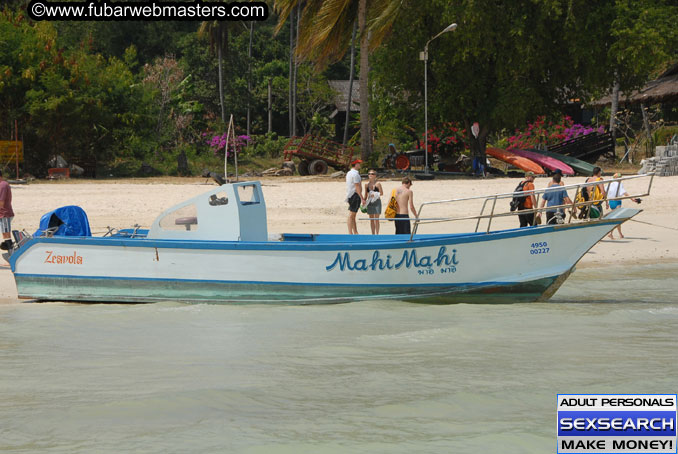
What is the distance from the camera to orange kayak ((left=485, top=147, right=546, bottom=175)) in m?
34.7

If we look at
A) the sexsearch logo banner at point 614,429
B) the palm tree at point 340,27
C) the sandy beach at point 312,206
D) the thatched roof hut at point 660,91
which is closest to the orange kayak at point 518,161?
the sandy beach at point 312,206

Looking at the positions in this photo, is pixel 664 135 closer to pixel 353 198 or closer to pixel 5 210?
pixel 353 198

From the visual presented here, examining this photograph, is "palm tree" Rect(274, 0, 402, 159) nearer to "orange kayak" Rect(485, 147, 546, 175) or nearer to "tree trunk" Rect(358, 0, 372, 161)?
"tree trunk" Rect(358, 0, 372, 161)

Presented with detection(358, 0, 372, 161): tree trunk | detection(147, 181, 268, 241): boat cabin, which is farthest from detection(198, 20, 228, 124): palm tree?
detection(147, 181, 268, 241): boat cabin

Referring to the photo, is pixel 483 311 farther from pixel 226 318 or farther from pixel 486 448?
pixel 486 448

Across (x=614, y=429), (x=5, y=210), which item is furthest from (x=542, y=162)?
(x=614, y=429)

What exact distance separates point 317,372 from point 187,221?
4290mm

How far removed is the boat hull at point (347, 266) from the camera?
11.9 metres

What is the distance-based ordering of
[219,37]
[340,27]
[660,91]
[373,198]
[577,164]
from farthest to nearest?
[219,37] → [660,91] → [577,164] → [340,27] → [373,198]

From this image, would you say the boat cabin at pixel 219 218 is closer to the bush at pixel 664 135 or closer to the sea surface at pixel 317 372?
the sea surface at pixel 317 372

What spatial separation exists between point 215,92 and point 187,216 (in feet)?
121

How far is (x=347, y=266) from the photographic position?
39.4ft

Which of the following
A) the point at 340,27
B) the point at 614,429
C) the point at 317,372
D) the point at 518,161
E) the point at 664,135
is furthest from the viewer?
the point at 664,135

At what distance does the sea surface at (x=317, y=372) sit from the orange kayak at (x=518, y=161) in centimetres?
2182
